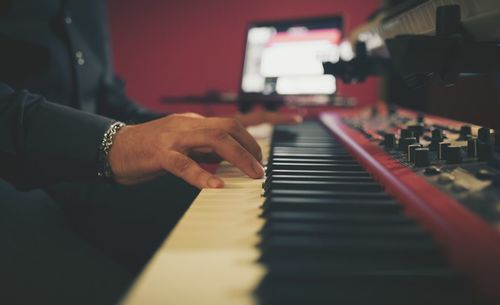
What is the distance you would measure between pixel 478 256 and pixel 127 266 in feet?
2.98

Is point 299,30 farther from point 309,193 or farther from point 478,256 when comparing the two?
point 478,256

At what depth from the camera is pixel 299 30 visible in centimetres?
254

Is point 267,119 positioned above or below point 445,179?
above

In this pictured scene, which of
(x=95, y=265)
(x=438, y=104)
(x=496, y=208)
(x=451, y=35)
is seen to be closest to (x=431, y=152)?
(x=451, y=35)

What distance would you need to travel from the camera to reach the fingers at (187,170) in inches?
29.5

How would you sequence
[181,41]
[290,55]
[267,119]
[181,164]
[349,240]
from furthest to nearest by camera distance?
1. [181,41]
2. [290,55]
3. [267,119]
4. [181,164]
5. [349,240]

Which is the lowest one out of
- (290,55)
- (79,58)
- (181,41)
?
(79,58)

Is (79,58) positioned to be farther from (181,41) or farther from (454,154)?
(181,41)

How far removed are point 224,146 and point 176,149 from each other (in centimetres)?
8

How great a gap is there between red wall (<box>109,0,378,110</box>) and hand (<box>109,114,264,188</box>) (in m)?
2.88

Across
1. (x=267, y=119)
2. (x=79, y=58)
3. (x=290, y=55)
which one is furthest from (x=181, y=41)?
(x=267, y=119)

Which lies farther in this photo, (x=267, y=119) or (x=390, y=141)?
(x=267, y=119)

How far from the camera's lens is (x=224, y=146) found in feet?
2.60

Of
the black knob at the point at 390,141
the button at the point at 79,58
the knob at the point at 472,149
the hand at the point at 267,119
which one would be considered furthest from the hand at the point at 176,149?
the button at the point at 79,58
